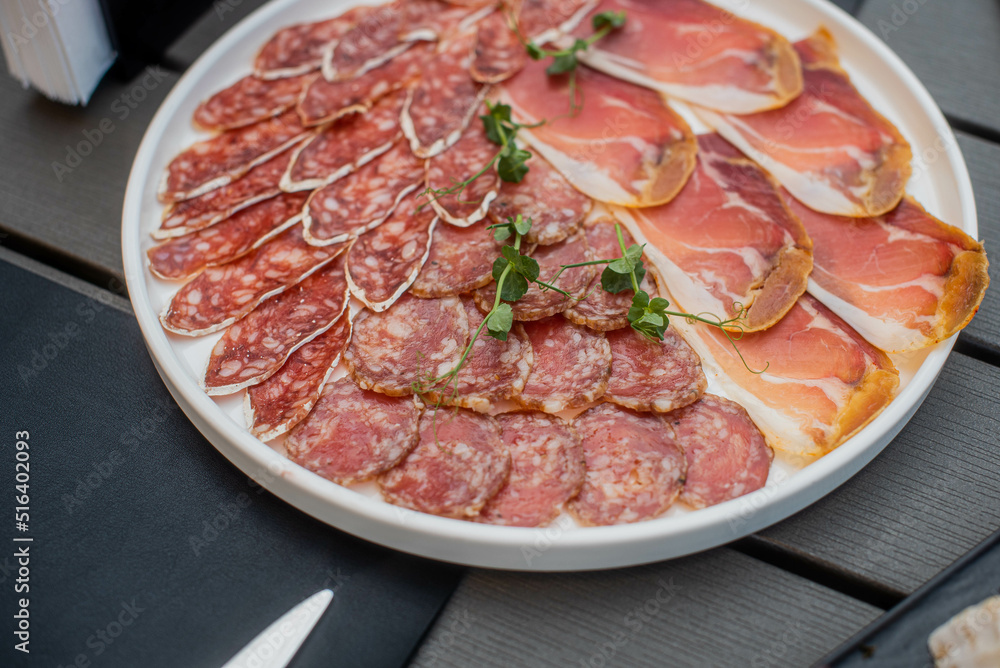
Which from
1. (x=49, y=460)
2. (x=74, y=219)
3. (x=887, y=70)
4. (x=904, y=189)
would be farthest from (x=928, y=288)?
(x=74, y=219)

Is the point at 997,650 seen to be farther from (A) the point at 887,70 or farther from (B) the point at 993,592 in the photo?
(A) the point at 887,70

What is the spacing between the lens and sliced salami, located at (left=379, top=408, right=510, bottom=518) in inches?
44.2

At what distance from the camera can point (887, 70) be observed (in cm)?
165

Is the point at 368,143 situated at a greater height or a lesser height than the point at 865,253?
greater

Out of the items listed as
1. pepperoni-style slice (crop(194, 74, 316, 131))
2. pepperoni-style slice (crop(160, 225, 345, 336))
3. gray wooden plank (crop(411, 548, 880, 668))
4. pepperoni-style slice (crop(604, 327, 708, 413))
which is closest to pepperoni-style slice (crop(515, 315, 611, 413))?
pepperoni-style slice (crop(604, 327, 708, 413))

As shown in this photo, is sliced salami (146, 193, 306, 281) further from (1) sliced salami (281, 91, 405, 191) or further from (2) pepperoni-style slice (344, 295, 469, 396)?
(2) pepperoni-style slice (344, 295, 469, 396)

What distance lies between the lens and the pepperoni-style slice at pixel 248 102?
157 cm

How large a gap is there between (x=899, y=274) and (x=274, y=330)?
1126mm

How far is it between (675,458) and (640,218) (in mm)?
502

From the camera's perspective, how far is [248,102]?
5.25 ft

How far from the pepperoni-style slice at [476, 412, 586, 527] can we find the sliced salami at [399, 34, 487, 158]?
23.7 inches

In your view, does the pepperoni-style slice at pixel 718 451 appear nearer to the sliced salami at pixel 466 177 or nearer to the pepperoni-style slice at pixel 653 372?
the pepperoni-style slice at pixel 653 372

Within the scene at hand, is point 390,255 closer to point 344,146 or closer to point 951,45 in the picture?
point 344,146

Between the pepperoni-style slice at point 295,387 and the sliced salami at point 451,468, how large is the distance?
0.60 ft
